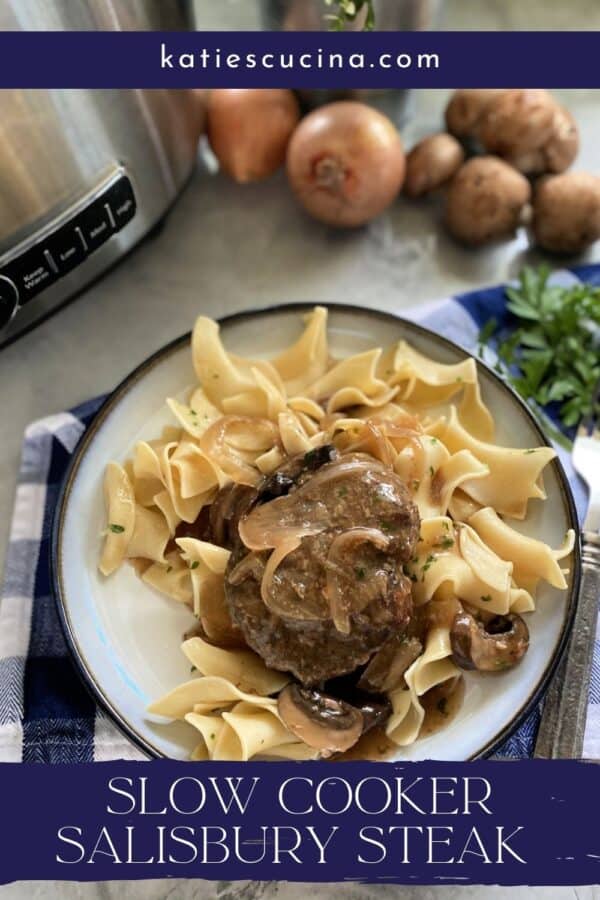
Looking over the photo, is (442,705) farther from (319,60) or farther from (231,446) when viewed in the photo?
(319,60)

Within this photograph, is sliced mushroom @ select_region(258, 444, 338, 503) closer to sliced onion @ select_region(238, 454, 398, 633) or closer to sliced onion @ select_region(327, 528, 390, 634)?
sliced onion @ select_region(238, 454, 398, 633)

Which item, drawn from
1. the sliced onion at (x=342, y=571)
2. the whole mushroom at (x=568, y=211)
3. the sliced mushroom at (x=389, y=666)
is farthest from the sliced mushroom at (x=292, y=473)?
the whole mushroom at (x=568, y=211)

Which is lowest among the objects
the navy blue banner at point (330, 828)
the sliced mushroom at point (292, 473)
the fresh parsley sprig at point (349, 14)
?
the navy blue banner at point (330, 828)

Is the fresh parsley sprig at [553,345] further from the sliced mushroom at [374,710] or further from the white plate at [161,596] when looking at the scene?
the sliced mushroom at [374,710]

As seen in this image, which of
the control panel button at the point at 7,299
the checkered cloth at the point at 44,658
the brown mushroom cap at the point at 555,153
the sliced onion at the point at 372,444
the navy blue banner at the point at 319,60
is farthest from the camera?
the brown mushroom cap at the point at 555,153

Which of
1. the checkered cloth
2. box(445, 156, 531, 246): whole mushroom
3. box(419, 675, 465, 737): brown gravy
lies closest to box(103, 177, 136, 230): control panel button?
the checkered cloth

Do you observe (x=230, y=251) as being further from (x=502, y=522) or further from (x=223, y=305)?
(x=502, y=522)
